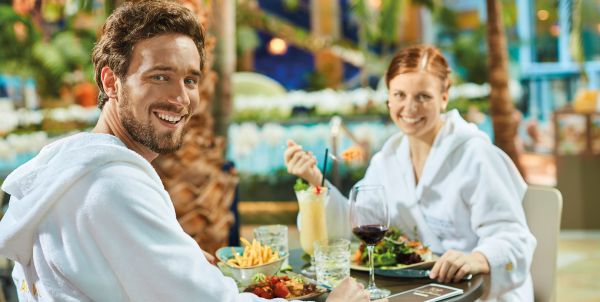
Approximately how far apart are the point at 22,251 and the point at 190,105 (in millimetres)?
479

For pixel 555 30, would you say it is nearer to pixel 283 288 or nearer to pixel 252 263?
pixel 252 263

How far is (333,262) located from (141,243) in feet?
2.47

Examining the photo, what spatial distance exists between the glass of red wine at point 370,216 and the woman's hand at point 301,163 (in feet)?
1.05

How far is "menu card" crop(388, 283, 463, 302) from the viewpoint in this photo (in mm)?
1883

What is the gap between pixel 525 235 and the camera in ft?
7.94

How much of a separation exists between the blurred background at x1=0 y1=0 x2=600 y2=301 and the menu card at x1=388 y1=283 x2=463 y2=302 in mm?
837

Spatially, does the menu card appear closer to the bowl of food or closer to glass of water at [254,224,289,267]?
the bowl of food

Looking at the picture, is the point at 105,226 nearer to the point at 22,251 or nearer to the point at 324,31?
the point at 22,251

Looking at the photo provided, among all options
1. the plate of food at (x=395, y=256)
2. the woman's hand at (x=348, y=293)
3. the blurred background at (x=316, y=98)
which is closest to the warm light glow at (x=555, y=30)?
the blurred background at (x=316, y=98)

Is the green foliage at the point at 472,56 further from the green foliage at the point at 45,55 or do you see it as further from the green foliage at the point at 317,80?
the green foliage at the point at 45,55

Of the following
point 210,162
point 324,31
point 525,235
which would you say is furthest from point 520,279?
point 324,31

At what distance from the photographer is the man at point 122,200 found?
1.35 meters

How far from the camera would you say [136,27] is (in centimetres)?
152

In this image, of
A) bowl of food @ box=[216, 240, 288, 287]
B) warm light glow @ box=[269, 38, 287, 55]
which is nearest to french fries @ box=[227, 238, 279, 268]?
bowl of food @ box=[216, 240, 288, 287]
